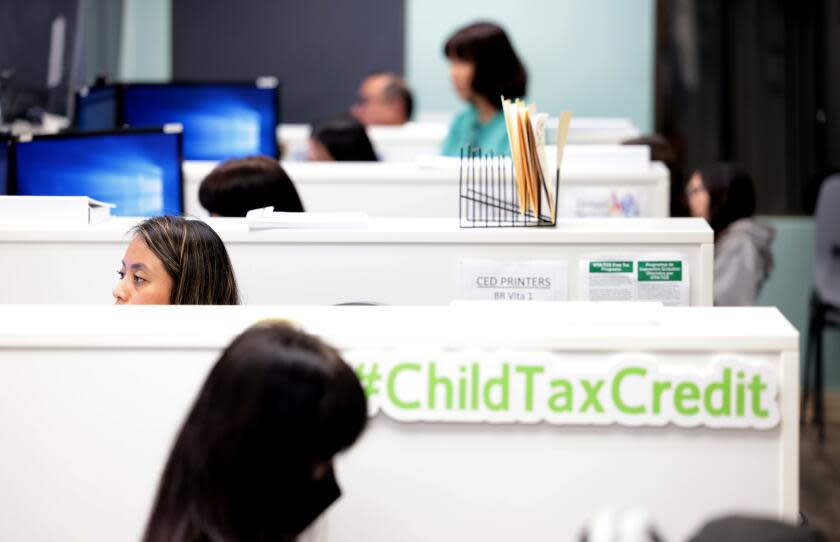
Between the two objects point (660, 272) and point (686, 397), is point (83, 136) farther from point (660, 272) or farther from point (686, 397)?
point (686, 397)

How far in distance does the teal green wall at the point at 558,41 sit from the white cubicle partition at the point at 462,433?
17.1ft

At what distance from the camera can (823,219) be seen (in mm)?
5375

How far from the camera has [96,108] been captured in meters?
4.27

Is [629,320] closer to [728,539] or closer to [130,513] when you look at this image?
[130,513]

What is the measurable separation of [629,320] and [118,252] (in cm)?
128

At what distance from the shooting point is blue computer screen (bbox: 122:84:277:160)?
4512 millimetres

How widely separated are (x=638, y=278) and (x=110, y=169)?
1353mm

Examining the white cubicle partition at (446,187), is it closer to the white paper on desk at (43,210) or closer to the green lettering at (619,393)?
the white paper on desk at (43,210)

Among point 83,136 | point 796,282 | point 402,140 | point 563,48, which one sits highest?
point 563,48

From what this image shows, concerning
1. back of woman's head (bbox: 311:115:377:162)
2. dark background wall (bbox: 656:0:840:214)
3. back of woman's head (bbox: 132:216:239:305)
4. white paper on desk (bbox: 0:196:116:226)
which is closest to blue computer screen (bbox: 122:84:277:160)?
back of woman's head (bbox: 311:115:377:162)

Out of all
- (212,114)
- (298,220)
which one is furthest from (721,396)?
(212,114)

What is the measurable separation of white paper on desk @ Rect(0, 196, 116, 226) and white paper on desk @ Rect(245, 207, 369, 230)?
1.11 ft

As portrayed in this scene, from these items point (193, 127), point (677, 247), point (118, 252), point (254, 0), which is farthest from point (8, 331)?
point (254, 0)

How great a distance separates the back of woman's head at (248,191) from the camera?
316cm
